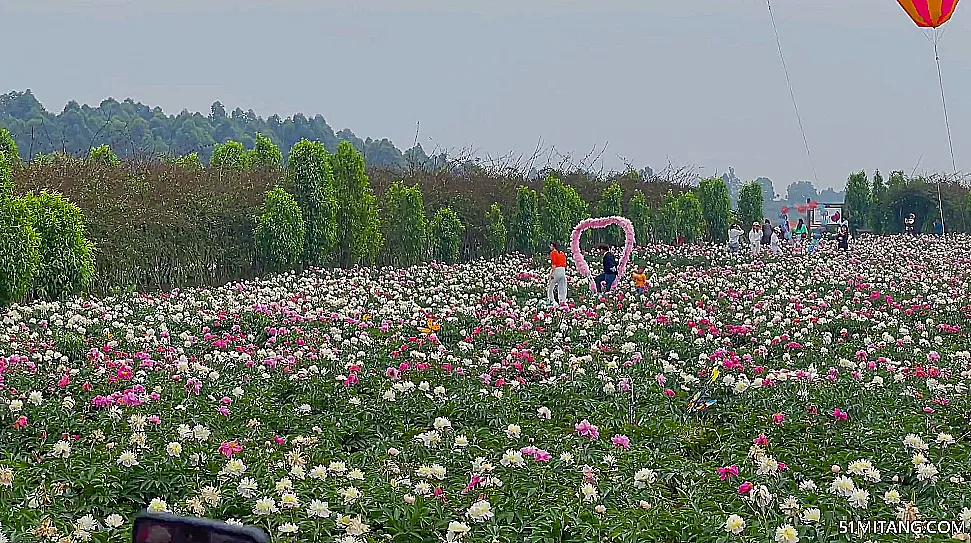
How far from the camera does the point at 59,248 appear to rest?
38.8ft

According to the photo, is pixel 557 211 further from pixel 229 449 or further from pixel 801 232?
pixel 229 449

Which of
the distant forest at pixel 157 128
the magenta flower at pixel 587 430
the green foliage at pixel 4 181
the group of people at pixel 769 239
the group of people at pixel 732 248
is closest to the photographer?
the magenta flower at pixel 587 430

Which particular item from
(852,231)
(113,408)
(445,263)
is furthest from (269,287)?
(852,231)

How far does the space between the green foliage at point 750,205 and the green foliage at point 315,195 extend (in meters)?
20.0

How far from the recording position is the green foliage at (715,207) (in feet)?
105

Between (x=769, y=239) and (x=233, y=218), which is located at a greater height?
(x=233, y=218)

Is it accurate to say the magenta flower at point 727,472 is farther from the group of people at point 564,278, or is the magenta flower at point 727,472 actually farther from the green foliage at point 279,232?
the green foliage at point 279,232

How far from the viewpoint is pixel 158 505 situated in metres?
3.55

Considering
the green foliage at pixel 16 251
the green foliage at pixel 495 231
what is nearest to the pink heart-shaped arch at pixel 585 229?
the green foliage at pixel 16 251

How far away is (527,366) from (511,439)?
2450 millimetres

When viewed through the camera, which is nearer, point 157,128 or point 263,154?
point 263,154

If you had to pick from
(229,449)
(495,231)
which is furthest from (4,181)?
(495,231)

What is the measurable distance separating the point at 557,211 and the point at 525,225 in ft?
4.89

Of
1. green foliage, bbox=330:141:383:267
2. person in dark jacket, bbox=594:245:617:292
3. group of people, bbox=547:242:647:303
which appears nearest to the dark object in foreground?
group of people, bbox=547:242:647:303
